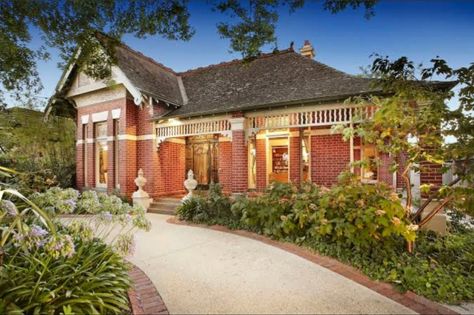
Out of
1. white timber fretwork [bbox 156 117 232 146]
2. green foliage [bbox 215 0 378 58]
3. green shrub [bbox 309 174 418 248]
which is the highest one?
green foliage [bbox 215 0 378 58]

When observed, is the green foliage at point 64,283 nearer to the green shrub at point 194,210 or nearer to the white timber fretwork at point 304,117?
the green shrub at point 194,210

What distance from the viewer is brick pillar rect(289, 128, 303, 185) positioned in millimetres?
10633

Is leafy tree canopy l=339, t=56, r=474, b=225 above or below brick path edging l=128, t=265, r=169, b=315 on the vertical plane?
above

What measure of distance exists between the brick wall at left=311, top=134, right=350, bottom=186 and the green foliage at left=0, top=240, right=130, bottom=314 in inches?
326


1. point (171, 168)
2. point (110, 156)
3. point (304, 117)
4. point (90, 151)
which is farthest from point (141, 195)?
point (304, 117)

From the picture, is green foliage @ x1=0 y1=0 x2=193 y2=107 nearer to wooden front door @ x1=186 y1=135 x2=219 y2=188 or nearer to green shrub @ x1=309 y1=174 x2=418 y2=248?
green shrub @ x1=309 y1=174 x2=418 y2=248

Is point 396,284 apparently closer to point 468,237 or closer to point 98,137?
point 468,237

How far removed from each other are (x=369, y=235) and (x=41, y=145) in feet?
48.4

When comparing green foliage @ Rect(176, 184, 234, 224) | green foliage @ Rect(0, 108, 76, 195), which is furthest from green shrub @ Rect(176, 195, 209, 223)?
green foliage @ Rect(0, 108, 76, 195)

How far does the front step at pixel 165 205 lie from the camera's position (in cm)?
1006

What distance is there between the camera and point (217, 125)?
9.86 meters

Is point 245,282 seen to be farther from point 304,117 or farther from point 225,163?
point 225,163

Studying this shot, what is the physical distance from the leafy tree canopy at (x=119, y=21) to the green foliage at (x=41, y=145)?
6845 mm

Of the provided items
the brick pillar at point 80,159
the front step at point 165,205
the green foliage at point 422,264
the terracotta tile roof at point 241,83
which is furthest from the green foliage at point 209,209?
the brick pillar at point 80,159
